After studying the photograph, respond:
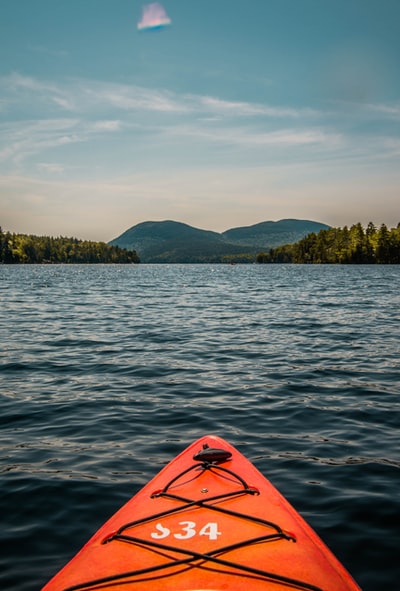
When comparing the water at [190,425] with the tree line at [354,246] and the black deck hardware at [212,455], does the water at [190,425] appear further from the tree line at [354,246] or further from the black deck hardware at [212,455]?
the tree line at [354,246]

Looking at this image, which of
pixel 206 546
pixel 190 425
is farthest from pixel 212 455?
pixel 190 425

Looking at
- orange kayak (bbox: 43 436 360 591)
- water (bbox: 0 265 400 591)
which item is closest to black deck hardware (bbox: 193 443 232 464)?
orange kayak (bbox: 43 436 360 591)

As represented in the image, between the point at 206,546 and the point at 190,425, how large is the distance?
15.2 ft

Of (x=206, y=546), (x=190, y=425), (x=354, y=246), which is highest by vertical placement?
(x=354, y=246)

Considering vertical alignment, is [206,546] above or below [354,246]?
below

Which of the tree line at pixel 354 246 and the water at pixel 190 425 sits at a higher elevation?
the tree line at pixel 354 246

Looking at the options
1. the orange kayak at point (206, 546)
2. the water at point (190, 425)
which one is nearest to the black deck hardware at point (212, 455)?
the orange kayak at point (206, 546)

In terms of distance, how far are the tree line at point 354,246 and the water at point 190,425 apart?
12393cm

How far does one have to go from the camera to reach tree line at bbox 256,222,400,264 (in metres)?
133

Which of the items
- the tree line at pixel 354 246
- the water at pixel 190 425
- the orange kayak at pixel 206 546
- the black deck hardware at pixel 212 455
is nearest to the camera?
the orange kayak at pixel 206 546

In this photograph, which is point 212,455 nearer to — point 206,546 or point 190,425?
point 206,546

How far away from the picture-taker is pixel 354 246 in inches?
5595

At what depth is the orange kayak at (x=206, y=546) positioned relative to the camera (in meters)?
3.54

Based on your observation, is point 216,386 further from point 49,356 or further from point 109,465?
point 49,356
